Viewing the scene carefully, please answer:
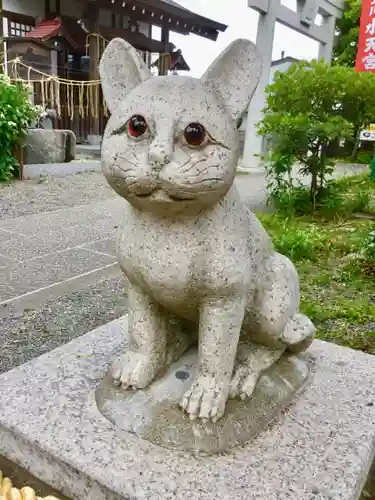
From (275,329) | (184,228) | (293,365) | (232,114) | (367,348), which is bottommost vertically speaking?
(367,348)

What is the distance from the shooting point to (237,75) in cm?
126

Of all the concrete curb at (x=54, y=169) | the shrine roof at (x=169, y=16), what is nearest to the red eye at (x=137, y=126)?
the concrete curb at (x=54, y=169)

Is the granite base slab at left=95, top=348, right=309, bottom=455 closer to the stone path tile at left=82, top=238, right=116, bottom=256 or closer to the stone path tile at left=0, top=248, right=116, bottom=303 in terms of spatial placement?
the stone path tile at left=0, top=248, right=116, bottom=303

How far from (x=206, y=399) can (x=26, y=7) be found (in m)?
13.4

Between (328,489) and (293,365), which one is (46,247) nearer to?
(293,365)

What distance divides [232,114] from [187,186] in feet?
0.85

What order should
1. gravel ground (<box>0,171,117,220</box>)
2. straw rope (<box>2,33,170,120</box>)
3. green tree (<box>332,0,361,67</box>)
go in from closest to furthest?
gravel ground (<box>0,171,117,220</box>)
straw rope (<box>2,33,170,120</box>)
green tree (<box>332,0,361,67</box>)

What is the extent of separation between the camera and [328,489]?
1226 mm

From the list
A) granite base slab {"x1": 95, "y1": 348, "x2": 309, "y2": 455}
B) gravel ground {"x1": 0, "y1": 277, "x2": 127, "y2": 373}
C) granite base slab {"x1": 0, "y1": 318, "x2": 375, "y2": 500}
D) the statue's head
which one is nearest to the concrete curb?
gravel ground {"x1": 0, "y1": 277, "x2": 127, "y2": 373}

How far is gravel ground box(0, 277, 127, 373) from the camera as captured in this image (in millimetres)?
2408

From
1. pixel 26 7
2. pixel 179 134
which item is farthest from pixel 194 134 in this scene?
pixel 26 7

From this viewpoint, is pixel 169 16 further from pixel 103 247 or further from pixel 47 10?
pixel 103 247

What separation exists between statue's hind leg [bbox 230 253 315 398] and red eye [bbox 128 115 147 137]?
1.93 feet

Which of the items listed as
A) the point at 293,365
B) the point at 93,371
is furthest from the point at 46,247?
the point at 293,365
